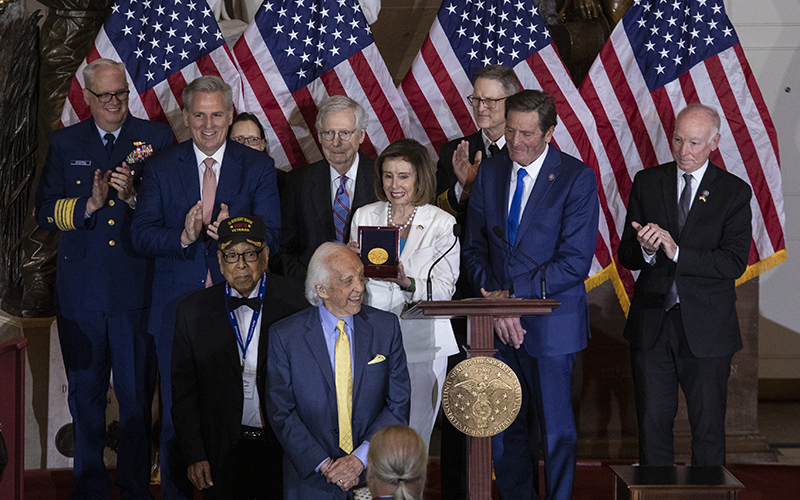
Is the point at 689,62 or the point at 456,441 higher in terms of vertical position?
the point at 689,62

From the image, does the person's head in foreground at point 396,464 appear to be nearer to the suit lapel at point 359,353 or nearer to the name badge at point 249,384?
the suit lapel at point 359,353

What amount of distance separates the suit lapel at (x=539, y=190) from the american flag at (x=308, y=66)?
1.38m

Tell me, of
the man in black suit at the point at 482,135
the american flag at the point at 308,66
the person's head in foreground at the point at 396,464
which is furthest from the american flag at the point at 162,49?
the person's head in foreground at the point at 396,464

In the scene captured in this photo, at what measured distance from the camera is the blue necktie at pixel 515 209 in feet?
13.3

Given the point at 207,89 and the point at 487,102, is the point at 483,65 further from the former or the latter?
the point at 207,89

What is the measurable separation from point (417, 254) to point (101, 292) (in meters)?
1.58

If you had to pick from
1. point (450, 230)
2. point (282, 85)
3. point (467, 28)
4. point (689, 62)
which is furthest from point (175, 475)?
point (689, 62)

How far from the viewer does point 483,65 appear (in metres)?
5.23

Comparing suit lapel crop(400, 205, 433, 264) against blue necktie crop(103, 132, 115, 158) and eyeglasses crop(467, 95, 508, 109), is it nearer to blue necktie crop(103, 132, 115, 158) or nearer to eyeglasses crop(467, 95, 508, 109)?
eyeglasses crop(467, 95, 508, 109)

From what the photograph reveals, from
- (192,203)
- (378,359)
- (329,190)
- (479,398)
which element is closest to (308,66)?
(329,190)

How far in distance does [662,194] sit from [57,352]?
11.9 feet

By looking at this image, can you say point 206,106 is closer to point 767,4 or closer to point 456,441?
point 456,441

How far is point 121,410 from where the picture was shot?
14.5 ft

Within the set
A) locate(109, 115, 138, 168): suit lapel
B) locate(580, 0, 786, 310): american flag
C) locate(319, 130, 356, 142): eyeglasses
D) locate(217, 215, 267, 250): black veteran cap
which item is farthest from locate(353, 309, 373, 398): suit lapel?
locate(580, 0, 786, 310): american flag
